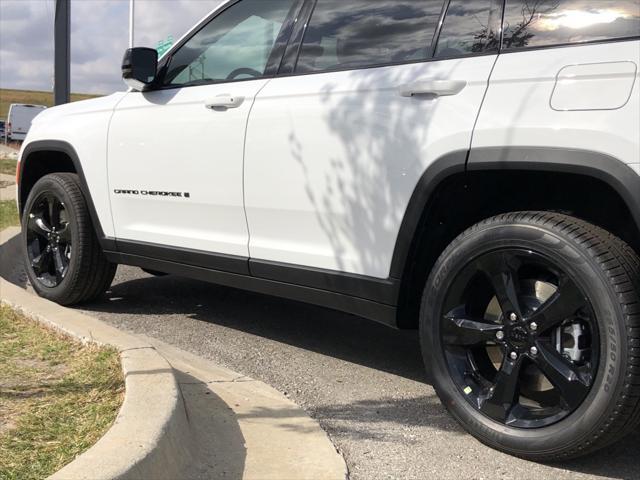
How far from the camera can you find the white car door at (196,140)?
11.9 ft

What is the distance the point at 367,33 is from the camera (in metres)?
3.29

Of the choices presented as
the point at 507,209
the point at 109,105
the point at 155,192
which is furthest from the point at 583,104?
the point at 109,105

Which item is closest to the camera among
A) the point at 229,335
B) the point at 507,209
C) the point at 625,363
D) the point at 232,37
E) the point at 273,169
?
the point at 625,363

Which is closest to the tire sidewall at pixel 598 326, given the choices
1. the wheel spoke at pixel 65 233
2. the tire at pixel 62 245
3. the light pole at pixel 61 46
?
the tire at pixel 62 245

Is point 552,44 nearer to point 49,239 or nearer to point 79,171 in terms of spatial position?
point 79,171

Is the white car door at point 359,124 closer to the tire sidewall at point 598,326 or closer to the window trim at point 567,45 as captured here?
the window trim at point 567,45

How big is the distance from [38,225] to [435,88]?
3.17 metres

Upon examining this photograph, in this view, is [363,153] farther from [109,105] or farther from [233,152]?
[109,105]

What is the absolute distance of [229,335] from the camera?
14.2 feet

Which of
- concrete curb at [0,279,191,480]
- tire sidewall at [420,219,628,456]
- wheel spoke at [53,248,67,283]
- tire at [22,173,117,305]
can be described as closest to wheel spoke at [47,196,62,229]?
tire at [22,173,117,305]

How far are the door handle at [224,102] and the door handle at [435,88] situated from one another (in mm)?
1004

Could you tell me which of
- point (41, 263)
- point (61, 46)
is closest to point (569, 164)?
point (41, 263)

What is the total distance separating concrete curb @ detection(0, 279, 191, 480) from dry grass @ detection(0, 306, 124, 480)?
0.37 ft

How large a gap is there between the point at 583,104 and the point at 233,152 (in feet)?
5.85
